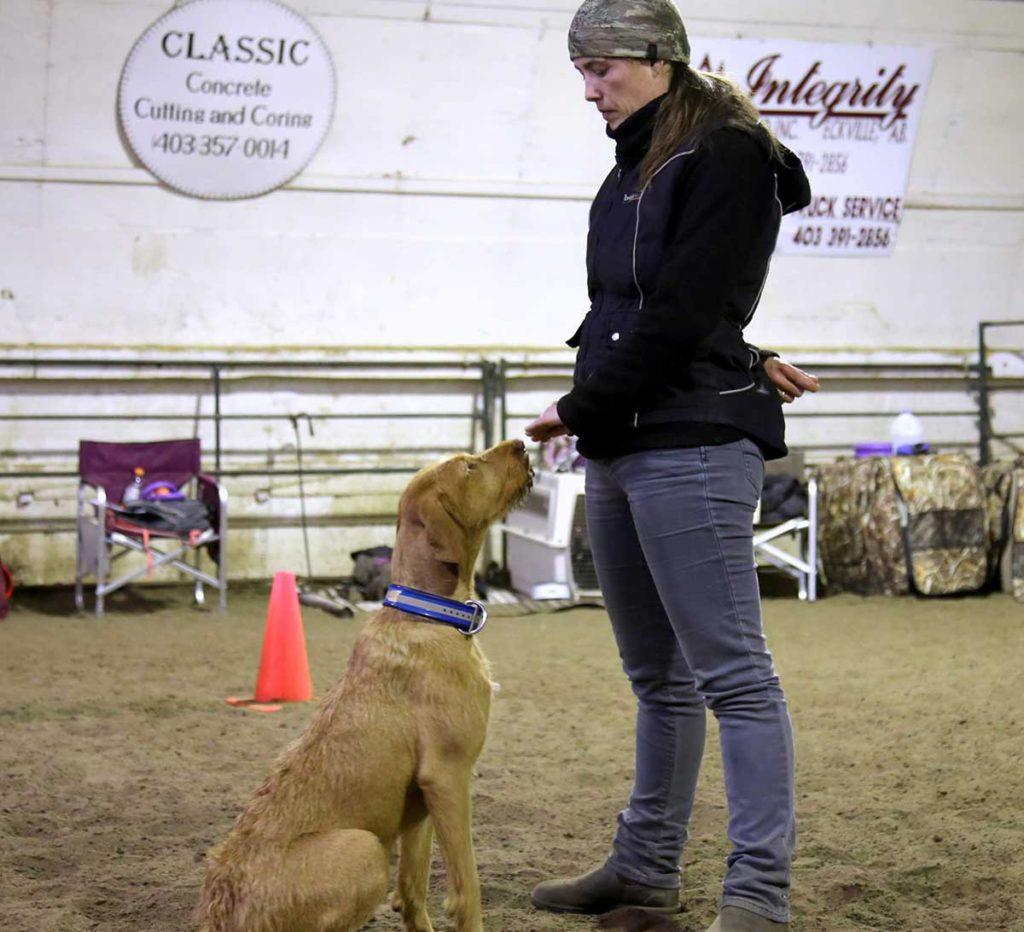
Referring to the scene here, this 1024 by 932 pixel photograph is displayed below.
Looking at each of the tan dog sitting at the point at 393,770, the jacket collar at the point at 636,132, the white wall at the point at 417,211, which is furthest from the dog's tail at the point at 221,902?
the white wall at the point at 417,211

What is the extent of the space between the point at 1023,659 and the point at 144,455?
5.09 m

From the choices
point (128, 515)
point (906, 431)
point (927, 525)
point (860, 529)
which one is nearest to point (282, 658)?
point (128, 515)

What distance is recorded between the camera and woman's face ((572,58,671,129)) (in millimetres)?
2846

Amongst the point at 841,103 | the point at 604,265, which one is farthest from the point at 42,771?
the point at 841,103

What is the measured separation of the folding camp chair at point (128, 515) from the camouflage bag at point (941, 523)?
14.0ft

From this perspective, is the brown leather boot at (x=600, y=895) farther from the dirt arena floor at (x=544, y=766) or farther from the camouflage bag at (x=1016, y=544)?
the camouflage bag at (x=1016, y=544)

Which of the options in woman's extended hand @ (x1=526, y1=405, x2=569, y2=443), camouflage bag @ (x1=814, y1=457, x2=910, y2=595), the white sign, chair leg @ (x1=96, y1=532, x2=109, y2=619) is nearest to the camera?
woman's extended hand @ (x1=526, y1=405, x2=569, y2=443)

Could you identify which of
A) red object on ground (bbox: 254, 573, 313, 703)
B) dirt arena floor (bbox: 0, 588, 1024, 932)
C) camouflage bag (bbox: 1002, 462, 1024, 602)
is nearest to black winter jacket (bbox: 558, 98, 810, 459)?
dirt arena floor (bbox: 0, 588, 1024, 932)

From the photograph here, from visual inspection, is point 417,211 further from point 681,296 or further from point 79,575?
point 681,296

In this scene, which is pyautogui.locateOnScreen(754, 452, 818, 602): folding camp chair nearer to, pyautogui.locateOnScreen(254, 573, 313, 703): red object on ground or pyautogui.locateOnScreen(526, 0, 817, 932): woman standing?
pyautogui.locateOnScreen(254, 573, 313, 703): red object on ground

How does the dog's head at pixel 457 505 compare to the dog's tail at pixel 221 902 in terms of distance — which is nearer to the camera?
the dog's tail at pixel 221 902

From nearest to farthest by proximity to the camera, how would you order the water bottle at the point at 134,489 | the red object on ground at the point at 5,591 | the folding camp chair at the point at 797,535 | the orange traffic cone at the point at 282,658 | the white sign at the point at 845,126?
1. the orange traffic cone at the point at 282,658
2. the red object on ground at the point at 5,591
3. the water bottle at the point at 134,489
4. the folding camp chair at the point at 797,535
5. the white sign at the point at 845,126

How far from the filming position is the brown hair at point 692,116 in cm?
280

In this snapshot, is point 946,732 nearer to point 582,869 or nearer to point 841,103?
point 582,869
